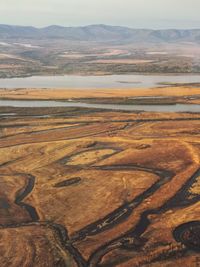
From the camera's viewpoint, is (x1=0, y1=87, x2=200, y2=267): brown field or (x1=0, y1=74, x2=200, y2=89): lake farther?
(x1=0, y1=74, x2=200, y2=89): lake

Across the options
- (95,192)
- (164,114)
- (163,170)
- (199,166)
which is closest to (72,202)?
(95,192)

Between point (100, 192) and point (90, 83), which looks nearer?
point (100, 192)

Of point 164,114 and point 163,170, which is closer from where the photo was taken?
point 163,170

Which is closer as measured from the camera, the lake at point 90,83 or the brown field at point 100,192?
the brown field at point 100,192

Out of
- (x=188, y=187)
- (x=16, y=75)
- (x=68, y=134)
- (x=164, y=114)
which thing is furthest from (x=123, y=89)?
(x=188, y=187)

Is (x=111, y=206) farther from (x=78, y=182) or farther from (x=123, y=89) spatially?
(x=123, y=89)

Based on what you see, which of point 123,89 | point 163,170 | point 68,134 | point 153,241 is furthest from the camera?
point 123,89

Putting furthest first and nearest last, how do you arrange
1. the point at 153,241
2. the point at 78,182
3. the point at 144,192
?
the point at 78,182
the point at 144,192
the point at 153,241
